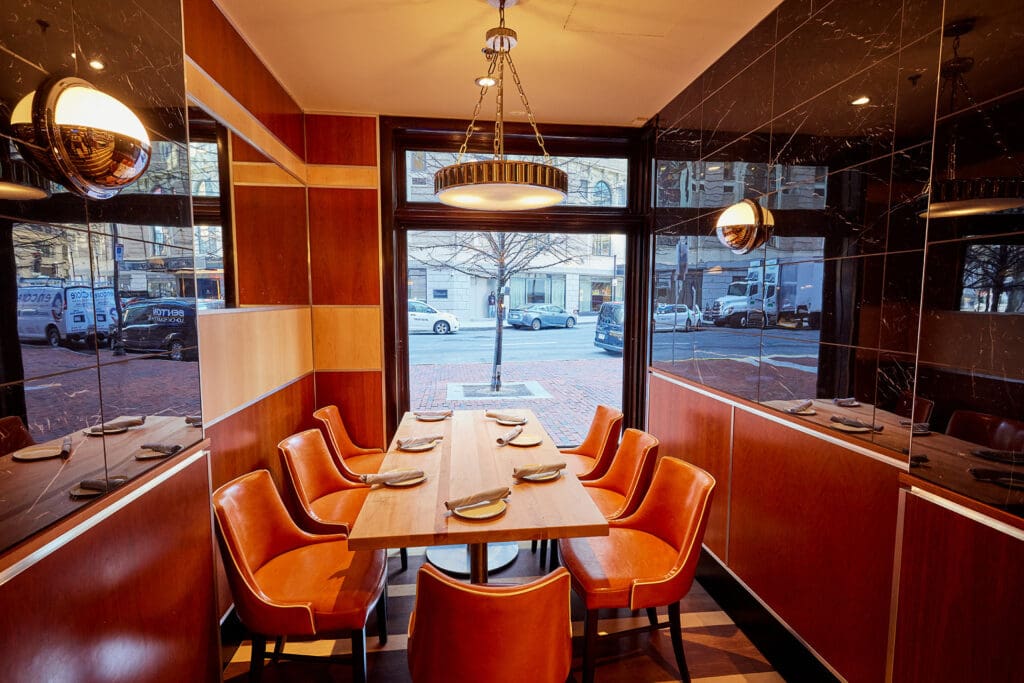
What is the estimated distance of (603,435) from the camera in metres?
2.90

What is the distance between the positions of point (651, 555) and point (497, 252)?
2614 millimetres

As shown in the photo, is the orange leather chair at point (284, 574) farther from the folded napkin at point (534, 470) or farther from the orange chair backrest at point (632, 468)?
the orange chair backrest at point (632, 468)

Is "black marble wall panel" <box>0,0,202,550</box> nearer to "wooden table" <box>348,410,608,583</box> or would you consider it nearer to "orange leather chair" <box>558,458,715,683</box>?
"wooden table" <box>348,410,608,583</box>

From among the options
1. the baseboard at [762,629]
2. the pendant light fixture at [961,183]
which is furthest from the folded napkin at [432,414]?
the pendant light fixture at [961,183]

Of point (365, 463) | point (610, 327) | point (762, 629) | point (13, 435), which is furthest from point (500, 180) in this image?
point (610, 327)

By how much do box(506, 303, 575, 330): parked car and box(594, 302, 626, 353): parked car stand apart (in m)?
0.26

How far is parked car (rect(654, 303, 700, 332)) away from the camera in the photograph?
2.93 m

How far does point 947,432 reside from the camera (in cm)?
137

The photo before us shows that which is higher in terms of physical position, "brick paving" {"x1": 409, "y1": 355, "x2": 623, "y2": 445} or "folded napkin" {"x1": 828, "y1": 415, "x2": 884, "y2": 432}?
"folded napkin" {"x1": 828, "y1": 415, "x2": 884, "y2": 432}

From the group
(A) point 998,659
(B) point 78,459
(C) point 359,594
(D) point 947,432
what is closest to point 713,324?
(D) point 947,432

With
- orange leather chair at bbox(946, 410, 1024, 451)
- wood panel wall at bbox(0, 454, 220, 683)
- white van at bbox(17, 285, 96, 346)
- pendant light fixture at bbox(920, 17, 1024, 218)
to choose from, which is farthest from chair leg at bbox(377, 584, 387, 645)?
pendant light fixture at bbox(920, 17, 1024, 218)

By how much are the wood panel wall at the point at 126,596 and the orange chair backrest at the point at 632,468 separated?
1.84 m

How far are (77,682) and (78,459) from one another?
0.55m

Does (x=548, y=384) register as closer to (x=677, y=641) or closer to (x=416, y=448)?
(x=416, y=448)
